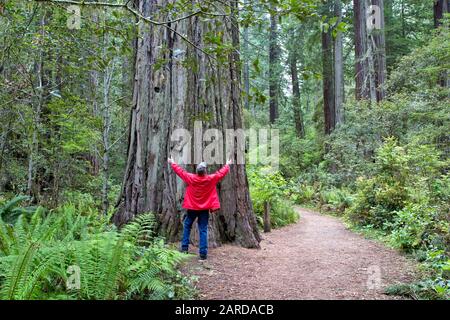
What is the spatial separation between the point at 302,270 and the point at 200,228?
171cm

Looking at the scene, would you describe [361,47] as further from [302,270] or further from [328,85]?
[302,270]

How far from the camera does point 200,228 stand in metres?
6.04

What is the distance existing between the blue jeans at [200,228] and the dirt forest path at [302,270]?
0.86ft

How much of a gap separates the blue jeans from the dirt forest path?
0.26m

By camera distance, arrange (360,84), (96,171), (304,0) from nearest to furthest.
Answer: (304,0)
(96,171)
(360,84)

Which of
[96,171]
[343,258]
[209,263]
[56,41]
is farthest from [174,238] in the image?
[96,171]

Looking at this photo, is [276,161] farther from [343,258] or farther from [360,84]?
[343,258]

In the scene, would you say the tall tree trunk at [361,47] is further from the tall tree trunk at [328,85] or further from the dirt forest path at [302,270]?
the dirt forest path at [302,270]

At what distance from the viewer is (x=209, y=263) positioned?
5.73m

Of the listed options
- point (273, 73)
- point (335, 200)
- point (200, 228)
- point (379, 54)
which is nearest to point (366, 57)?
point (379, 54)

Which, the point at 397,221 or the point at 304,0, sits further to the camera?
the point at 397,221

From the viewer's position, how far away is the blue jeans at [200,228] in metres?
5.82

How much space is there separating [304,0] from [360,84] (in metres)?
16.8

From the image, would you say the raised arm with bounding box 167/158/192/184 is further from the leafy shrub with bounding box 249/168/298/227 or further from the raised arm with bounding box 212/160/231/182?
the leafy shrub with bounding box 249/168/298/227
